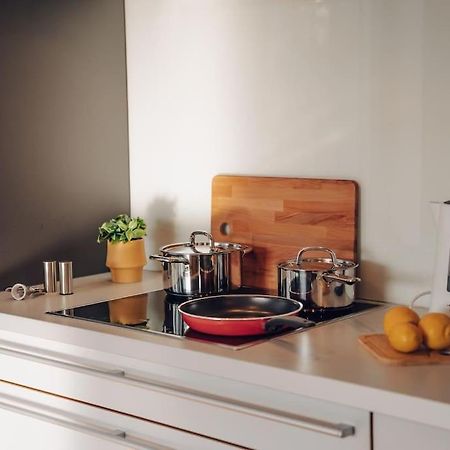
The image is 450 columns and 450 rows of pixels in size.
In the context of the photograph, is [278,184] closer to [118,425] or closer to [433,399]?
[118,425]

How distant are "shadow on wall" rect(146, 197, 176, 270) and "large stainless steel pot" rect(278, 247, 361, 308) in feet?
1.99

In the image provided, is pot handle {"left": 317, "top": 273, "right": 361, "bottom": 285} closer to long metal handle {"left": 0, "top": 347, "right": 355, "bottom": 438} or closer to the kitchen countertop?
the kitchen countertop

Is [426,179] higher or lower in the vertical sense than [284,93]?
lower

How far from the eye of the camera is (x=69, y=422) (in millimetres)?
2066

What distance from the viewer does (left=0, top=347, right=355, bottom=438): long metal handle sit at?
5.29 feet

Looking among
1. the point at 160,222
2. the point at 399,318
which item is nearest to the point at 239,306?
the point at 399,318

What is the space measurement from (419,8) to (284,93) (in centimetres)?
44

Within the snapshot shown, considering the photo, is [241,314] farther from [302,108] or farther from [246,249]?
[302,108]

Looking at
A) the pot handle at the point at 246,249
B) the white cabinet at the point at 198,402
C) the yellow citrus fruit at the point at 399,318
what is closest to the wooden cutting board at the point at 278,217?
the pot handle at the point at 246,249

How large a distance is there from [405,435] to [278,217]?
987mm

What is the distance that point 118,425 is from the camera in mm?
1977

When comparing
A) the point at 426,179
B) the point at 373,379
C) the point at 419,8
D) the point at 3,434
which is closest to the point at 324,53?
the point at 419,8

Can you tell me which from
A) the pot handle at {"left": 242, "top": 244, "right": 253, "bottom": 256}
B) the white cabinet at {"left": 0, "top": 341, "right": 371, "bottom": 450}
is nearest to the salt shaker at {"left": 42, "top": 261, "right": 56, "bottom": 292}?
the white cabinet at {"left": 0, "top": 341, "right": 371, "bottom": 450}

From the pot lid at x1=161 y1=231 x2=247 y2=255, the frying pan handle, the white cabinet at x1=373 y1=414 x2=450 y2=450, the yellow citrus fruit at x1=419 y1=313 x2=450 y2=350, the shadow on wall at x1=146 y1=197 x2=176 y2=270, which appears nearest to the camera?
the white cabinet at x1=373 y1=414 x2=450 y2=450
